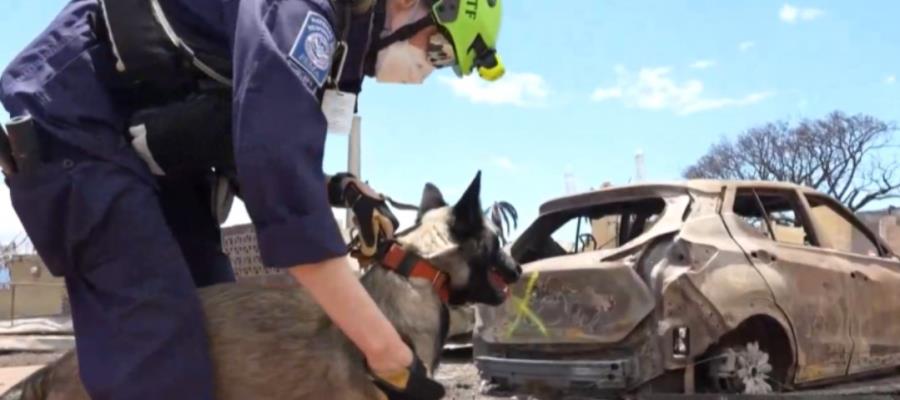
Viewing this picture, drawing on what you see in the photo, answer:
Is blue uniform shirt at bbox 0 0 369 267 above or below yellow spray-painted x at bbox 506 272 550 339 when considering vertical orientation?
above

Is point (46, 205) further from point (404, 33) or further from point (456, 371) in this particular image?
point (456, 371)

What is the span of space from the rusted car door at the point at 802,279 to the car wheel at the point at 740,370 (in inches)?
14.2

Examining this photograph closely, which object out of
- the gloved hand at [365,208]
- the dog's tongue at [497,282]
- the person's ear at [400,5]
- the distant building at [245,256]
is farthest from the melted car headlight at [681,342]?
the person's ear at [400,5]

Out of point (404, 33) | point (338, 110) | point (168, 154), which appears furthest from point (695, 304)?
point (168, 154)

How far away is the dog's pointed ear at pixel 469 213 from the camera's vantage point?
2.31 metres

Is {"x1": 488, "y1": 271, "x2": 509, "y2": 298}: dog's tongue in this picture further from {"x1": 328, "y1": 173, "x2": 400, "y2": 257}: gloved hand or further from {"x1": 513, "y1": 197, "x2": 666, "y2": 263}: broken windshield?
{"x1": 513, "y1": 197, "x2": 666, "y2": 263}: broken windshield

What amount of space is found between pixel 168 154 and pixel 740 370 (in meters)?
4.88

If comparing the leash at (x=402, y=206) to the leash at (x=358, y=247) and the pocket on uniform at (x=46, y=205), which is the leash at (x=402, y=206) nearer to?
the leash at (x=358, y=247)

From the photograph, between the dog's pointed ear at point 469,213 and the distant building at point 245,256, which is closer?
the distant building at point 245,256

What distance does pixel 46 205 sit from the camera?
1.77 meters

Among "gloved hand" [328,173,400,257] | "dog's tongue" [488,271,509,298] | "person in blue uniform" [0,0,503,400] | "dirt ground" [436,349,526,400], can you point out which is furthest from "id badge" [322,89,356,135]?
"dirt ground" [436,349,526,400]

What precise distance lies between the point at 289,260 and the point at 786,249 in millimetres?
5569

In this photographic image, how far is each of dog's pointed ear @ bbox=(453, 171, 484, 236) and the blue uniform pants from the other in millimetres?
714

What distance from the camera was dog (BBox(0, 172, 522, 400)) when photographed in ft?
6.27
